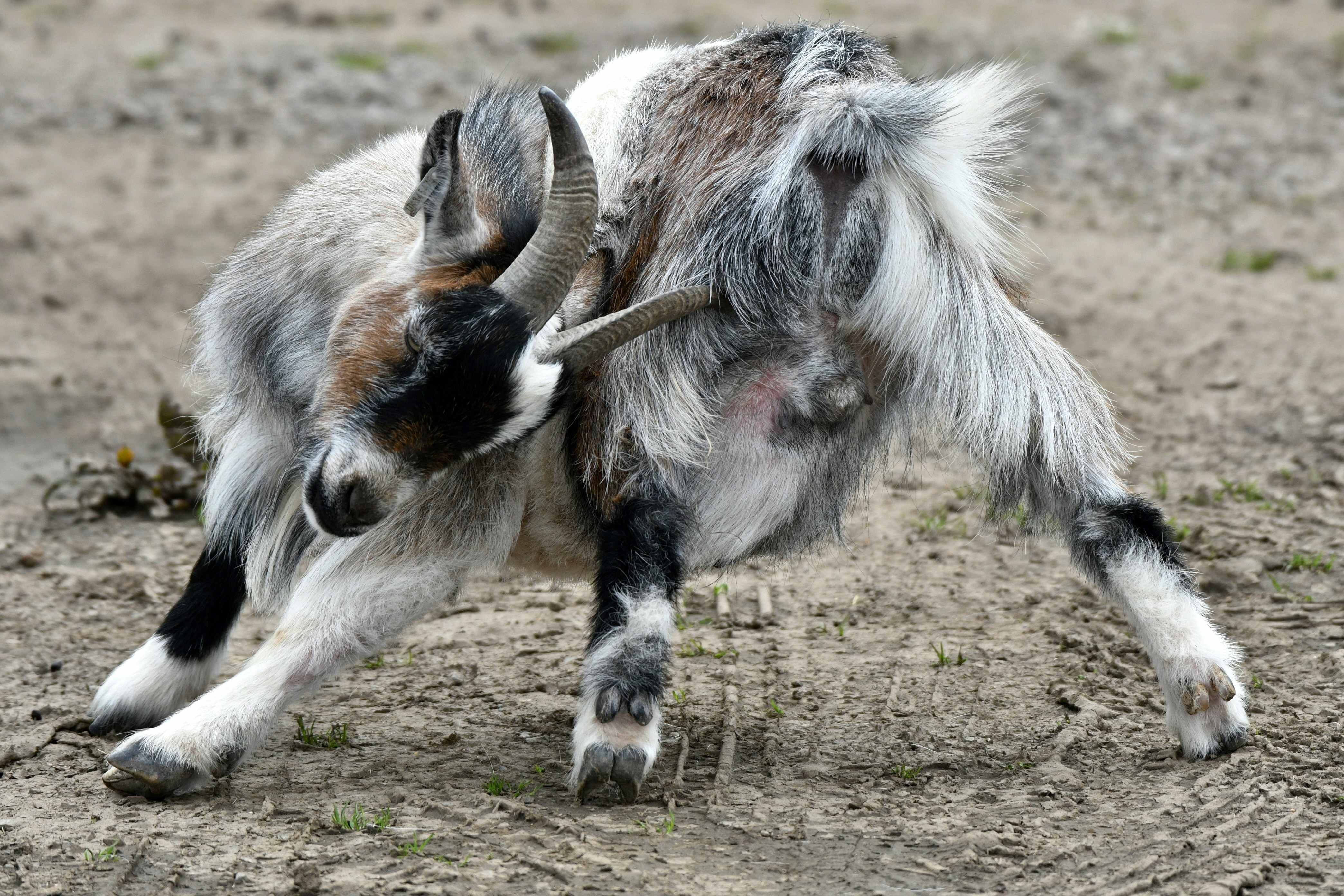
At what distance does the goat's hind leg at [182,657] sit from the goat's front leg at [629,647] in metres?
1.24

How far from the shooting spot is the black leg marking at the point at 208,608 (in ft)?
13.6

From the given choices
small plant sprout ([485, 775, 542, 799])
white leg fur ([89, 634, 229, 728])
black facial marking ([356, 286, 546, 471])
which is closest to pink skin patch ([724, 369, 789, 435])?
black facial marking ([356, 286, 546, 471])

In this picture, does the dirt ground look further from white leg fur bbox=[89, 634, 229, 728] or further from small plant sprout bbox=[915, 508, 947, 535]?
white leg fur bbox=[89, 634, 229, 728]

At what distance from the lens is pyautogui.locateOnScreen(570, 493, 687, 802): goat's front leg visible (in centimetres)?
332

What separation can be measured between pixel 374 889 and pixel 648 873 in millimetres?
540

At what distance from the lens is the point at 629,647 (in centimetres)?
342

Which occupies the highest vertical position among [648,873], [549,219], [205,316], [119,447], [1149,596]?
[549,219]

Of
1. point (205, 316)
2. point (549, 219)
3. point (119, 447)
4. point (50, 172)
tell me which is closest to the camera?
point (549, 219)

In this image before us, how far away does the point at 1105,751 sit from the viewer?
375 cm

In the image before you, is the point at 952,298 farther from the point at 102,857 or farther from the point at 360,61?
the point at 360,61

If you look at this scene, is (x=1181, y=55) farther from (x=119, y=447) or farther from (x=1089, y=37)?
(x=119, y=447)

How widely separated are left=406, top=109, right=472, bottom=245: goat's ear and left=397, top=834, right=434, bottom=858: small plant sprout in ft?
4.59

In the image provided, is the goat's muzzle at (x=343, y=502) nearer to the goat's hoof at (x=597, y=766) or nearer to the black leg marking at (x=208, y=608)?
the goat's hoof at (x=597, y=766)

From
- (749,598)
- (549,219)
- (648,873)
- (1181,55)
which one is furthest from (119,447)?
(1181,55)
